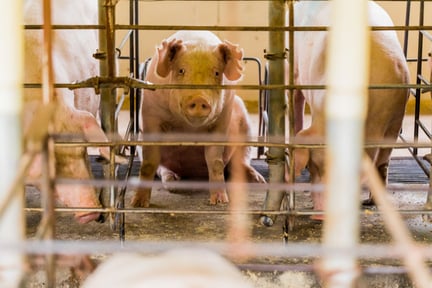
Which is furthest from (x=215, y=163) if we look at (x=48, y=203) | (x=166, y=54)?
(x=48, y=203)

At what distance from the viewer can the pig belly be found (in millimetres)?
3396

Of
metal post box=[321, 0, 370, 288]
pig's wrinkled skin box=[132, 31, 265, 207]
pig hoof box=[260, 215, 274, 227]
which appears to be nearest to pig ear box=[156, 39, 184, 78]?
pig's wrinkled skin box=[132, 31, 265, 207]

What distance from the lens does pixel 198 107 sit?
2881 mm

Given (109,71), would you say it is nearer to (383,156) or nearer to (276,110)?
(276,110)

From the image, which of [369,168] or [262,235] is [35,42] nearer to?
[262,235]

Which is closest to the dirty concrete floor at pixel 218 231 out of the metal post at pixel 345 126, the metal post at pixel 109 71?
the metal post at pixel 109 71

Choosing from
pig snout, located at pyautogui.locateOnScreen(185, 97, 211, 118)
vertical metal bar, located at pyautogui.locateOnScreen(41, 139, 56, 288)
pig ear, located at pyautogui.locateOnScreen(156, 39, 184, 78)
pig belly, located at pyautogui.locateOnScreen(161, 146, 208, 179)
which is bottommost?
pig belly, located at pyautogui.locateOnScreen(161, 146, 208, 179)

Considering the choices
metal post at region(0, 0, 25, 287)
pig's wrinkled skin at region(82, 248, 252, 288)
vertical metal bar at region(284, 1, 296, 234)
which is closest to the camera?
pig's wrinkled skin at region(82, 248, 252, 288)

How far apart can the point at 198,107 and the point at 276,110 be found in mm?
298

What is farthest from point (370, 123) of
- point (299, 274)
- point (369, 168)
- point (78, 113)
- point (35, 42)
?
point (369, 168)

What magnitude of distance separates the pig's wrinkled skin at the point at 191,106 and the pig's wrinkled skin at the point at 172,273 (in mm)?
2050

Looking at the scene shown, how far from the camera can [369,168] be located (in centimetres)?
96

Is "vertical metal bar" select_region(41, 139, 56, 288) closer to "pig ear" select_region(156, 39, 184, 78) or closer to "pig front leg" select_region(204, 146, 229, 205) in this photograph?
"pig ear" select_region(156, 39, 184, 78)

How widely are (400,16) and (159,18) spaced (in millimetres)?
1899
